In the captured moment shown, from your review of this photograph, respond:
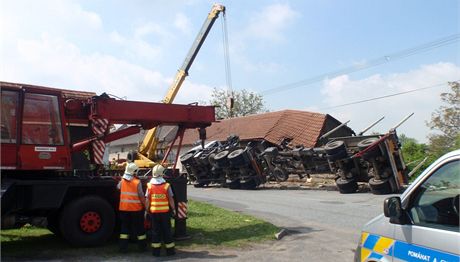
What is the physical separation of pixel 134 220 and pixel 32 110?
273cm

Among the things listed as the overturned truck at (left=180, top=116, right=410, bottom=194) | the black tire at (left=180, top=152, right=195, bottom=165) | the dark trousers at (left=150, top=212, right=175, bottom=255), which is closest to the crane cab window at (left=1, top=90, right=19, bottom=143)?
the dark trousers at (left=150, top=212, right=175, bottom=255)

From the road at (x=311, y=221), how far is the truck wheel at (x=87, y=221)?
95.7 inches

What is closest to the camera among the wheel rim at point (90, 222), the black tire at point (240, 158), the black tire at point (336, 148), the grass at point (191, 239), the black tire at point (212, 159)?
the grass at point (191, 239)

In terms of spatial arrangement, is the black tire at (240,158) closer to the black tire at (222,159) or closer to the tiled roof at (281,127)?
the black tire at (222,159)

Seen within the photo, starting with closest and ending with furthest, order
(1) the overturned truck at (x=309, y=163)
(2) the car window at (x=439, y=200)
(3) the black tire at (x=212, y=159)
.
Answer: (2) the car window at (x=439, y=200)
(1) the overturned truck at (x=309, y=163)
(3) the black tire at (x=212, y=159)

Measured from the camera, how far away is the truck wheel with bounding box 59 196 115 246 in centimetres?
880

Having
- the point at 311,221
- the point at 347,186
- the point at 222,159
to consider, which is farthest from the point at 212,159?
the point at 311,221

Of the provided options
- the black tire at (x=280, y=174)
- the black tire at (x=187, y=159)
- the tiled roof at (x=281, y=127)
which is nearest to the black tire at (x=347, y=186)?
the black tire at (x=280, y=174)

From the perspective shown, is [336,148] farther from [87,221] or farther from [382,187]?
[87,221]

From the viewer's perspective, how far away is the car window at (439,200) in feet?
11.8

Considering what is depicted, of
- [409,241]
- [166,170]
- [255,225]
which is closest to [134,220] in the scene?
[166,170]

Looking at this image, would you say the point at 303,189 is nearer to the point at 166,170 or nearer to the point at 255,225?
the point at 255,225

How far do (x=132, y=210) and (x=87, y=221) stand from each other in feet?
3.05

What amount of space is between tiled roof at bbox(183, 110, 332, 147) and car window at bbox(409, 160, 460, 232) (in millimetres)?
25745
